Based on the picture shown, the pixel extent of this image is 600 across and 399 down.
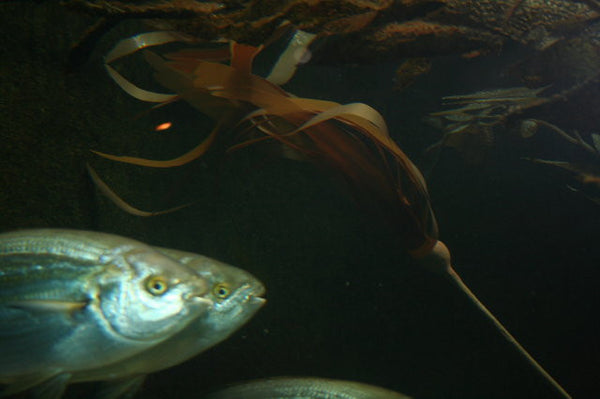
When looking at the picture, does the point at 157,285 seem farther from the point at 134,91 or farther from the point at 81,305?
the point at 134,91

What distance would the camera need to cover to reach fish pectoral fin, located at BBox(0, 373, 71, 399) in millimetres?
1340

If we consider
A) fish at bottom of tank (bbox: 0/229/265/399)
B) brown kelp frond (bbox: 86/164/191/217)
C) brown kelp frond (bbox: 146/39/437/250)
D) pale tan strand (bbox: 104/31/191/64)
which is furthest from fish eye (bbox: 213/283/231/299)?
pale tan strand (bbox: 104/31/191/64)

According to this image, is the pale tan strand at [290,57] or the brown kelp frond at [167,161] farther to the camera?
the pale tan strand at [290,57]

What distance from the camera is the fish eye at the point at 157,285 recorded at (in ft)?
4.62

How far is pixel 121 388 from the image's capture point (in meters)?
1.70

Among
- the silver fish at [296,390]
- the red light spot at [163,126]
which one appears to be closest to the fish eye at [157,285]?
the silver fish at [296,390]

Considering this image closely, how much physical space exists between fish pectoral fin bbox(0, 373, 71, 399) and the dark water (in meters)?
0.84

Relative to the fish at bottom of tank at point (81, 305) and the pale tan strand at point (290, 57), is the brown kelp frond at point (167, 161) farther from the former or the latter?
the fish at bottom of tank at point (81, 305)

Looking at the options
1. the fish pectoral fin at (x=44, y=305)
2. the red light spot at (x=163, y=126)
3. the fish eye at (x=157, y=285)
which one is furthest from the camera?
the red light spot at (x=163, y=126)

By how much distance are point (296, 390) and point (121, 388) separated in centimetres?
84

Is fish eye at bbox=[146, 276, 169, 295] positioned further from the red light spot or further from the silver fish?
the red light spot

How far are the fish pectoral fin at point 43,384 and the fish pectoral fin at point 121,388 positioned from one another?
1.19 feet

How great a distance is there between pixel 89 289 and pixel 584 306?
3757 mm

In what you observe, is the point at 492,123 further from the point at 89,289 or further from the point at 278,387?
the point at 89,289
